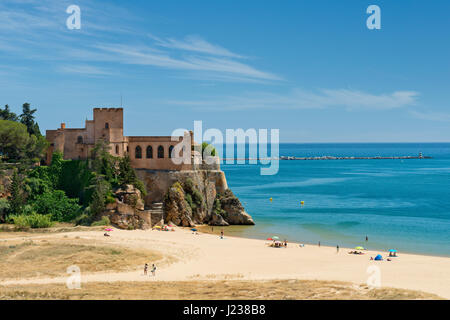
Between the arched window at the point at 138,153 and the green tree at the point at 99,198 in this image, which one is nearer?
the green tree at the point at 99,198

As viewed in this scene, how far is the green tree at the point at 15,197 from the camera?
42906mm

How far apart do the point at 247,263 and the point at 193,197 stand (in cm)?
1858

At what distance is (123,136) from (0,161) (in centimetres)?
1242

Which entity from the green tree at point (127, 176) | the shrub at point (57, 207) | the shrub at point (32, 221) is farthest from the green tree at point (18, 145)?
the green tree at point (127, 176)

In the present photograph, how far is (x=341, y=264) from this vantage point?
32.8m

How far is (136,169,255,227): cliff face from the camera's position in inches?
1886

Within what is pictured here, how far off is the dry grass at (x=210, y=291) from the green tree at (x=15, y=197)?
71.4 feet

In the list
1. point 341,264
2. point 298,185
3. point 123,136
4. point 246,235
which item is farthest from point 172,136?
point 298,185

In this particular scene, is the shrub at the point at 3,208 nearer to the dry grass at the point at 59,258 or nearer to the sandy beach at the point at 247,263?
the sandy beach at the point at 247,263

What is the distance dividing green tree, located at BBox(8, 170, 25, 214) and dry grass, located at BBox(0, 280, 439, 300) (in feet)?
71.4

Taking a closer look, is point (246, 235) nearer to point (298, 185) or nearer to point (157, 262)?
point (157, 262)

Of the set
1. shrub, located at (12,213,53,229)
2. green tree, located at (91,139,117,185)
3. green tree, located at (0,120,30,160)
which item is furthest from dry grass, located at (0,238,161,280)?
green tree, located at (0,120,30,160)

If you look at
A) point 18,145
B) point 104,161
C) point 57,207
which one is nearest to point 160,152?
point 104,161

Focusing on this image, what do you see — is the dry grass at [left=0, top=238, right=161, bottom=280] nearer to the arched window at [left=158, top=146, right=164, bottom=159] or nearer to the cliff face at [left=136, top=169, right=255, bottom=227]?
the cliff face at [left=136, top=169, right=255, bottom=227]
